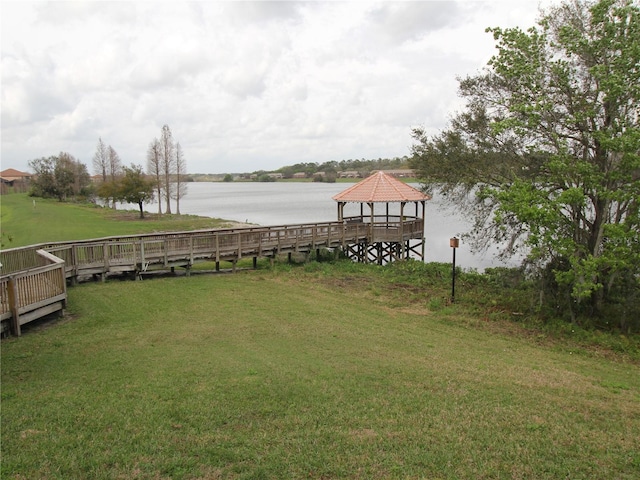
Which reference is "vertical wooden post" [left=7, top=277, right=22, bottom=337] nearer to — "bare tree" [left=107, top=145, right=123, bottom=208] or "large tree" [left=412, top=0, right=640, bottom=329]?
"large tree" [left=412, top=0, right=640, bottom=329]

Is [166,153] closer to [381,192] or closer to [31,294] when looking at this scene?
[381,192]

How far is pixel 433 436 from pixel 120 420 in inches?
149

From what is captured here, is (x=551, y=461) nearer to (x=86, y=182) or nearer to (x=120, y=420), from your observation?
(x=120, y=420)

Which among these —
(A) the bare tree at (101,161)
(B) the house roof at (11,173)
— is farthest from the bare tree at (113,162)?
(B) the house roof at (11,173)

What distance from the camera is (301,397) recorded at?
22.2 feet

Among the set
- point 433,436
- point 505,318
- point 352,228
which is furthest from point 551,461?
point 352,228

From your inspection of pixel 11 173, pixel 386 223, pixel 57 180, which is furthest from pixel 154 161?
pixel 11 173

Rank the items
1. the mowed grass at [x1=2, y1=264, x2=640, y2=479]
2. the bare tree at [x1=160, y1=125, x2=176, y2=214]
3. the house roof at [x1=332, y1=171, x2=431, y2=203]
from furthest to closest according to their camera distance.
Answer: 1. the bare tree at [x1=160, y1=125, x2=176, y2=214]
2. the house roof at [x1=332, y1=171, x2=431, y2=203]
3. the mowed grass at [x1=2, y1=264, x2=640, y2=479]

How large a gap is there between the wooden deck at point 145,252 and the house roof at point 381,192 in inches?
57.3

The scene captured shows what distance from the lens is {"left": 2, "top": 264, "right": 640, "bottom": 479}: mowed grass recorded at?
4.97m

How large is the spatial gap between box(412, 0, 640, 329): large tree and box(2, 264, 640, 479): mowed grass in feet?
10.1

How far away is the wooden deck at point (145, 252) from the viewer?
34.0 ft

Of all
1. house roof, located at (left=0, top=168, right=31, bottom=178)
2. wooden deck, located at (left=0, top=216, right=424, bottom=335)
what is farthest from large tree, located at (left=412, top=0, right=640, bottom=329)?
house roof, located at (left=0, top=168, right=31, bottom=178)

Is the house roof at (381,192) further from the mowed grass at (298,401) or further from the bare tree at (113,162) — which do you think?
the bare tree at (113,162)
